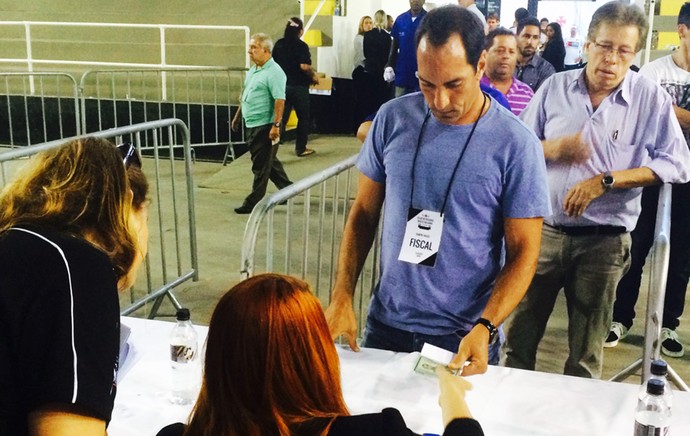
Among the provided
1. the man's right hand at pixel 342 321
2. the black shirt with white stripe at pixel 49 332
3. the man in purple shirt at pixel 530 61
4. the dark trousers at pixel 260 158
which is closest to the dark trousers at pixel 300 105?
the dark trousers at pixel 260 158

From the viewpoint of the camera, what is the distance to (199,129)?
981 centimetres

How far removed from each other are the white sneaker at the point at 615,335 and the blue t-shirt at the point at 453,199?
218 centimetres

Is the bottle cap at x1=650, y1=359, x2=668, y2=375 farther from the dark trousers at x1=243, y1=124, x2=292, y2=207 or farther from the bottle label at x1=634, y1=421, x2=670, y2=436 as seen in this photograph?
the dark trousers at x1=243, y1=124, x2=292, y2=207

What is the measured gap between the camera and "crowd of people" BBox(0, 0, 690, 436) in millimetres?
1192

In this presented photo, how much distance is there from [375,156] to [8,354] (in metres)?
1.24

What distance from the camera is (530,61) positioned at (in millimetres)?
5008

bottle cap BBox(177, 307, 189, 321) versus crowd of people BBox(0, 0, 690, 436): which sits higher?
crowd of people BBox(0, 0, 690, 436)

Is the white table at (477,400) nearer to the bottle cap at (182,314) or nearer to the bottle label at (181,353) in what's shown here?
the bottle label at (181,353)

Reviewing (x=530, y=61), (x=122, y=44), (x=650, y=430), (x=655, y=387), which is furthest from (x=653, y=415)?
(x=122, y=44)

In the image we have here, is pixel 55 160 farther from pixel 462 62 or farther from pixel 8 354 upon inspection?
pixel 462 62

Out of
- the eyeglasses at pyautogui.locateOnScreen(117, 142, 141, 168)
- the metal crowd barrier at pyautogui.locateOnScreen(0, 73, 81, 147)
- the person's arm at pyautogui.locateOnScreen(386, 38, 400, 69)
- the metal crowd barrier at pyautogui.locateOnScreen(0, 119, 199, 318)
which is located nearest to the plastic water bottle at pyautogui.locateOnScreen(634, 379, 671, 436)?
the eyeglasses at pyautogui.locateOnScreen(117, 142, 141, 168)

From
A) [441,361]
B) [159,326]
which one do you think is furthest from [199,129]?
[441,361]

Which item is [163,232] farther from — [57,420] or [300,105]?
[300,105]

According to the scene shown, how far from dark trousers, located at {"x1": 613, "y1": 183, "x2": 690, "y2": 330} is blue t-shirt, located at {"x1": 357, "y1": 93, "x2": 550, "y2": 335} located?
2036 mm
